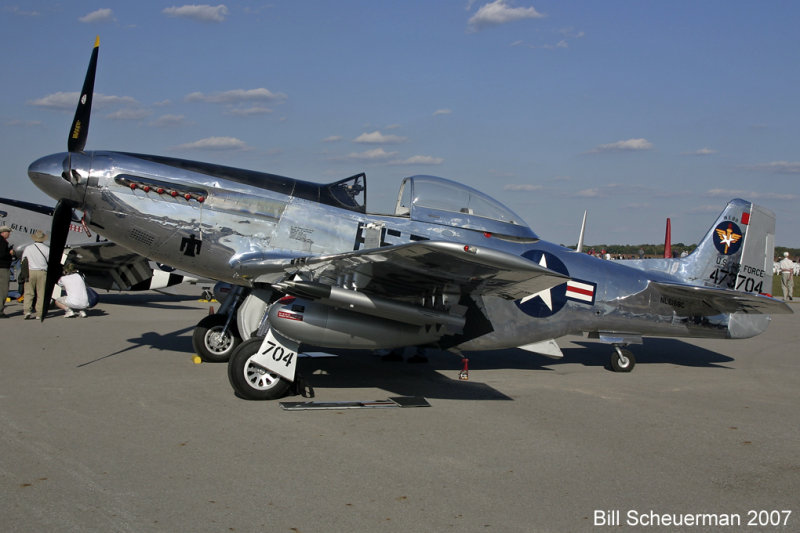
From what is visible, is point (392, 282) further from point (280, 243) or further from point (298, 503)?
→ point (298, 503)

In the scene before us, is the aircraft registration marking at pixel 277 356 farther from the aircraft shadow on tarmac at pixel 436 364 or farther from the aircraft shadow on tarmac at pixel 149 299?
the aircraft shadow on tarmac at pixel 149 299

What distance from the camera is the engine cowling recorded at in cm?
614

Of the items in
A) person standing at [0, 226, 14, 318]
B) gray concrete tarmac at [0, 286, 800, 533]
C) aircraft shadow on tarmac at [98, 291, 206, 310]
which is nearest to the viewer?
gray concrete tarmac at [0, 286, 800, 533]

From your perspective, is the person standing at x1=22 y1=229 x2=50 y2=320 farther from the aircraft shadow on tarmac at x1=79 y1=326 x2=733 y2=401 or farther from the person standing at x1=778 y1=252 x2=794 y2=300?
the person standing at x1=778 y1=252 x2=794 y2=300

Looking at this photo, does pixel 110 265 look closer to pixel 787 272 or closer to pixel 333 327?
pixel 333 327

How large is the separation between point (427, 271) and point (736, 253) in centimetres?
631

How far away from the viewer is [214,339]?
8.45 m

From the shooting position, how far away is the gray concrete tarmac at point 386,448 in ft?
11.9

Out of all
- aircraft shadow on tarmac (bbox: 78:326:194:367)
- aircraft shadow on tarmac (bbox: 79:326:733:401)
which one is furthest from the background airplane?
aircraft shadow on tarmac (bbox: 79:326:733:401)

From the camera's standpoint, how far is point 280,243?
7023 mm

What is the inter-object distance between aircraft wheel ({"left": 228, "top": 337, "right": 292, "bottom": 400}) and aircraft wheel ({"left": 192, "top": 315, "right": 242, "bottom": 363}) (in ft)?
7.12

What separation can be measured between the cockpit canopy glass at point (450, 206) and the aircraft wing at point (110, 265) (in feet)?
21.6

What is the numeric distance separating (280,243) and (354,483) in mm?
3487

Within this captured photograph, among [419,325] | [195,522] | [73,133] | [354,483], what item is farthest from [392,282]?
[73,133]
